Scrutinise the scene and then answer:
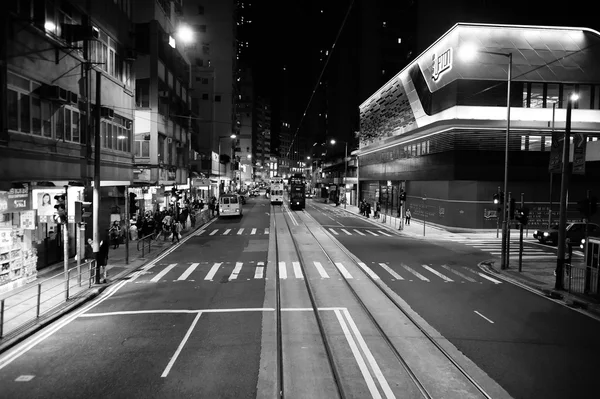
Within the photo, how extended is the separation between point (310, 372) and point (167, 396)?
8.62 feet

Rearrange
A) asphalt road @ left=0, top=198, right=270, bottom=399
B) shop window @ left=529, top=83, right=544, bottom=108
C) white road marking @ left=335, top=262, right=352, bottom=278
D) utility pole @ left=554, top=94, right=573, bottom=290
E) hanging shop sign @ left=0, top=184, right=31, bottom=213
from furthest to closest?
shop window @ left=529, top=83, right=544, bottom=108, white road marking @ left=335, top=262, right=352, bottom=278, utility pole @ left=554, top=94, right=573, bottom=290, hanging shop sign @ left=0, top=184, right=31, bottom=213, asphalt road @ left=0, top=198, right=270, bottom=399

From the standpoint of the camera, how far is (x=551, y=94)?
1352 inches

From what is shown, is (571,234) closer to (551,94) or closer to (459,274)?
(551,94)

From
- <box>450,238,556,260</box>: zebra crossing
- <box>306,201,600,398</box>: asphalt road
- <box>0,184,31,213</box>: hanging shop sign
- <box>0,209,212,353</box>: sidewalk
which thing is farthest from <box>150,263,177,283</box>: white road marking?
<box>450,238,556,260</box>: zebra crossing

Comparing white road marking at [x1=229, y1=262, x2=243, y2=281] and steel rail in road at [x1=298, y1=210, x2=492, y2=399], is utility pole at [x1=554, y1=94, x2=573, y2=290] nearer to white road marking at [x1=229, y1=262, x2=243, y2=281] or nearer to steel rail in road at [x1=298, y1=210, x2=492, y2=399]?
steel rail in road at [x1=298, y1=210, x2=492, y2=399]

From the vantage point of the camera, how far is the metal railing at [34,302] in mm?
10113

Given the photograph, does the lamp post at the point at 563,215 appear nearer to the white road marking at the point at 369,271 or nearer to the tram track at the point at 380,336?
the tram track at the point at 380,336

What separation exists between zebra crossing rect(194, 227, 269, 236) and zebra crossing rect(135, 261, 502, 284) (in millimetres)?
11522

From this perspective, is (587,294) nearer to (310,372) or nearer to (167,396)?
(310,372)

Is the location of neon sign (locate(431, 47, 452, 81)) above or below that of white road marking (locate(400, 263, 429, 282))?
above

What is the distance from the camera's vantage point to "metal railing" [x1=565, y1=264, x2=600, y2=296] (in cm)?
1368

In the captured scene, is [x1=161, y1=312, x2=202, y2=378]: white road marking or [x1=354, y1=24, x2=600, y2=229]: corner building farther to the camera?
[x1=354, y1=24, x2=600, y2=229]: corner building

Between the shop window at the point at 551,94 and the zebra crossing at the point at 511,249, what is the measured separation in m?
13.8

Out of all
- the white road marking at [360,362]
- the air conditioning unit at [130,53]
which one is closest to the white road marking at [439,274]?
the white road marking at [360,362]
